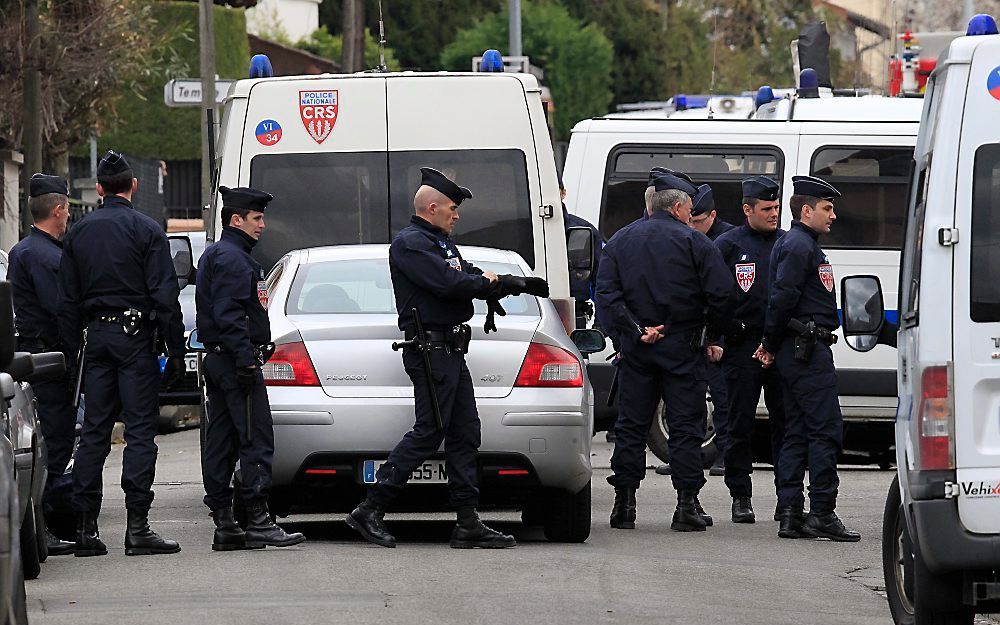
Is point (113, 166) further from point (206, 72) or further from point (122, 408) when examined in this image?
point (206, 72)

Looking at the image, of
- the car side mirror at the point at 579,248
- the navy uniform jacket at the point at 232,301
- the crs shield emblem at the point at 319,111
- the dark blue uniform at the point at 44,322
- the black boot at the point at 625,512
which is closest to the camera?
the navy uniform jacket at the point at 232,301

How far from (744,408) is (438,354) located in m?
2.54

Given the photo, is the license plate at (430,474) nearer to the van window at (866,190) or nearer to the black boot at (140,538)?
the black boot at (140,538)

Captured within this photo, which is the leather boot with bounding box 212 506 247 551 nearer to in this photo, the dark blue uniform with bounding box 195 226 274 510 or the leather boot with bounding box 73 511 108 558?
the dark blue uniform with bounding box 195 226 274 510

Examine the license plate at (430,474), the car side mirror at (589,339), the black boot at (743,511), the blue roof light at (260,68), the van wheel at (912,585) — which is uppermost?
the blue roof light at (260,68)

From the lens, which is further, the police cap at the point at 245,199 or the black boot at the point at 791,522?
the black boot at the point at 791,522

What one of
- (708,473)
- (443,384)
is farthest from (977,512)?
(708,473)

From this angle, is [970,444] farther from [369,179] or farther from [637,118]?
[637,118]

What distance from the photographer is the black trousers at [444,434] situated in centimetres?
939

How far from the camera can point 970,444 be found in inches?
257

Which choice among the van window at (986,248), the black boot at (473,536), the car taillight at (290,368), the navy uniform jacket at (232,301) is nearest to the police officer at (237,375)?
the navy uniform jacket at (232,301)

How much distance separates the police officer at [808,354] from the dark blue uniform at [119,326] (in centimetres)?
322

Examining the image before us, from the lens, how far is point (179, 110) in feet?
160

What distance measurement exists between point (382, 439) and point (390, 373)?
32cm
